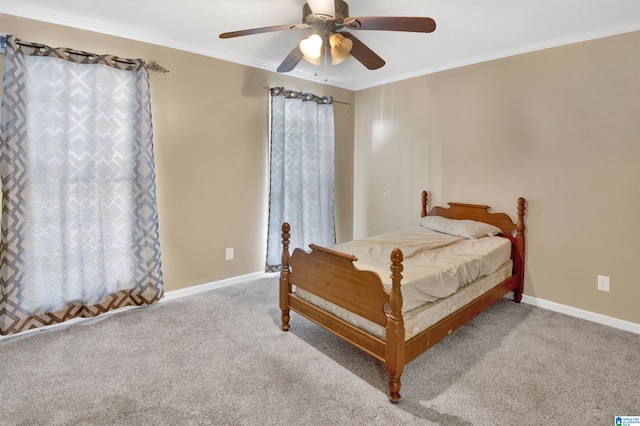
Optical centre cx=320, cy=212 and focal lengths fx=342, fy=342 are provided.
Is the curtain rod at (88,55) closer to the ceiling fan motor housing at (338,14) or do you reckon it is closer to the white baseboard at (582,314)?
the ceiling fan motor housing at (338,14)

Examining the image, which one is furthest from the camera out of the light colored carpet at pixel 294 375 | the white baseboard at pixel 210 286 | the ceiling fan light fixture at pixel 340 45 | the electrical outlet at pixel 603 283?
the white baseboard at pixel 210 286

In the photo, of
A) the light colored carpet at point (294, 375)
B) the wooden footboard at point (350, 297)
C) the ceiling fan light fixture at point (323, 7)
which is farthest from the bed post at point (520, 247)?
the ceiling fan light fixture at point (323, 7)

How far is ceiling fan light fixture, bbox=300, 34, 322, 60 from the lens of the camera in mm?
2185

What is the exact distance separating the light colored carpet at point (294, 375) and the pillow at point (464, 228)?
2.55 feet

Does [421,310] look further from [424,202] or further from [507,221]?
[424,202]

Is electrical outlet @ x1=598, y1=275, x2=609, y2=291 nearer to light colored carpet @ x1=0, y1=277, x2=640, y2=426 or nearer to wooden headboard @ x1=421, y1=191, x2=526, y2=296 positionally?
light colored carpet @ x1=0, y1=277, x2=640, y2=426

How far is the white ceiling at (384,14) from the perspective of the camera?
239 centimetres

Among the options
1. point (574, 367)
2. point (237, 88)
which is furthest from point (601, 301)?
point (237, 88)

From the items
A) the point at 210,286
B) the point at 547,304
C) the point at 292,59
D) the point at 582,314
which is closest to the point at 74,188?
the point at 210,286

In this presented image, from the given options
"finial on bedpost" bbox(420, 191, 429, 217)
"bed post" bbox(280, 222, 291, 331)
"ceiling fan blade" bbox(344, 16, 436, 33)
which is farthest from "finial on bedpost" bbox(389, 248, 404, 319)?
"finial on bedpost" bbox(420, 191, 429, 217)

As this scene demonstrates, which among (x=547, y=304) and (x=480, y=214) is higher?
(x=480, y=214)

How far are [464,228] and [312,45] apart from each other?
221 cm

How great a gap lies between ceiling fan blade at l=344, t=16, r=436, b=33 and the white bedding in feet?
4.75

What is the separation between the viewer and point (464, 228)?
332cm
